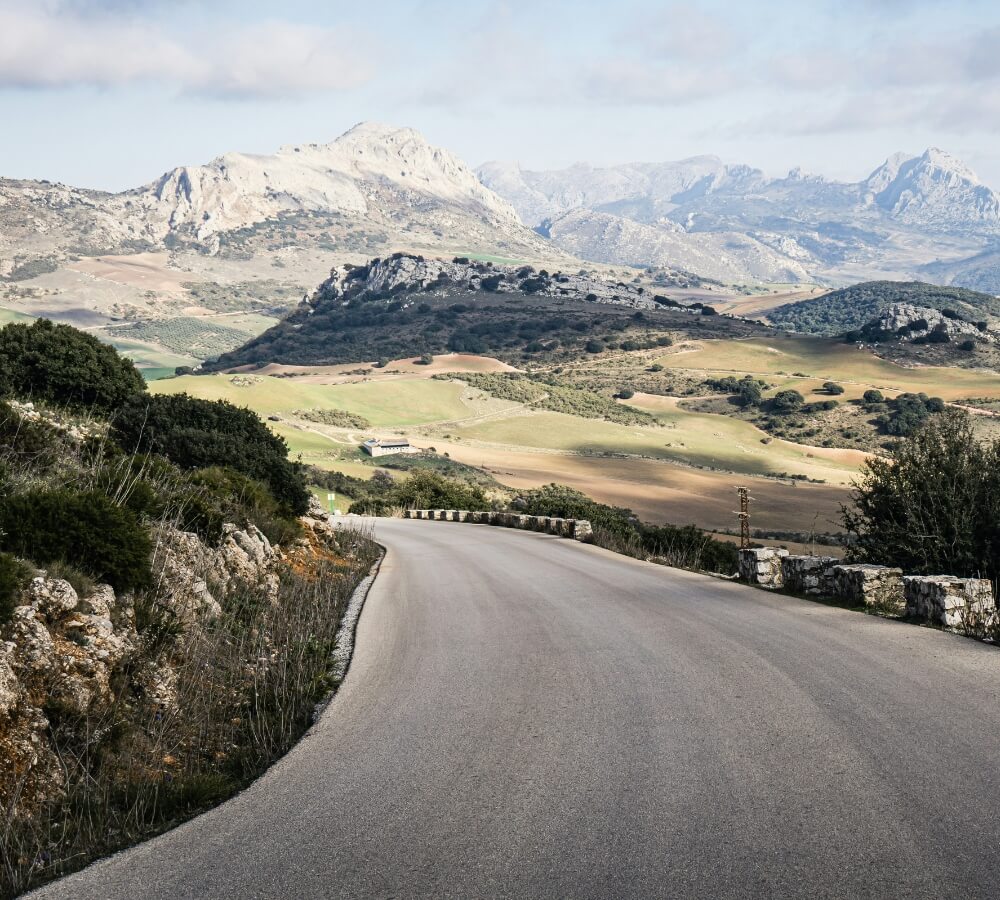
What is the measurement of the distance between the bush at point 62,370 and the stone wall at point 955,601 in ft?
74.5

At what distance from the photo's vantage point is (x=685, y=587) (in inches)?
590

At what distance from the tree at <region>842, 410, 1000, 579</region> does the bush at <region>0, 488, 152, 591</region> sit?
11.7 metres

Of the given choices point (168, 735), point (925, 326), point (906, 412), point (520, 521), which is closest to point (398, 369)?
point (906, 412)

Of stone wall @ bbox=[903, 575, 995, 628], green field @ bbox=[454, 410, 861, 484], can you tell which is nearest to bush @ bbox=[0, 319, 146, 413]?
stone wall @ bbox=[903, 575, 995, 628]

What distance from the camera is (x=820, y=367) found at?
160 metres

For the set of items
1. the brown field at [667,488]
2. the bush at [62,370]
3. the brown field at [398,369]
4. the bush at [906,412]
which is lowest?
the brown field at [667,488]

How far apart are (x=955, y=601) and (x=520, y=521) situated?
24.9 m

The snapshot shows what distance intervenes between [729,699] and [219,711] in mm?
4679

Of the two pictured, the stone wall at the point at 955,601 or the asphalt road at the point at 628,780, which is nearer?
the asphalt road at the point at 628,780

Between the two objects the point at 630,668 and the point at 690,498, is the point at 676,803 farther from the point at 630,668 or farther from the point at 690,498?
the point at 690,498

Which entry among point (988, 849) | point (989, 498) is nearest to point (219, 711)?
point (988, 849)

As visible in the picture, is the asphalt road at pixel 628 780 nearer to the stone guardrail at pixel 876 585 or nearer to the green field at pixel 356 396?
the stone guardrail at pixel 876 585

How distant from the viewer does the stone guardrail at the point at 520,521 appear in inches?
1128

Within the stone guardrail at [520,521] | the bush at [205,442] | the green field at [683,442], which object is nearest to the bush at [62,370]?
the bush at [205,442]
